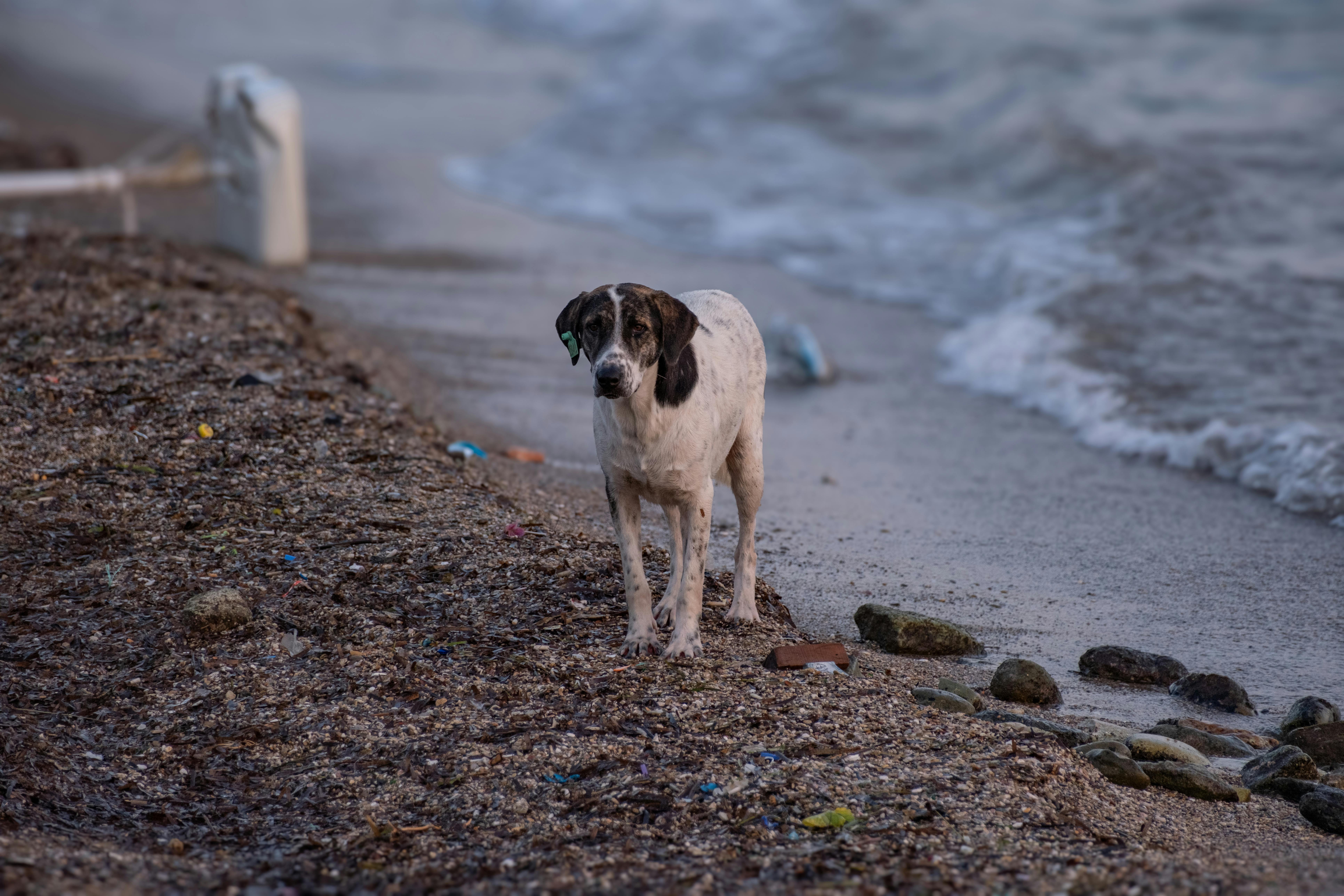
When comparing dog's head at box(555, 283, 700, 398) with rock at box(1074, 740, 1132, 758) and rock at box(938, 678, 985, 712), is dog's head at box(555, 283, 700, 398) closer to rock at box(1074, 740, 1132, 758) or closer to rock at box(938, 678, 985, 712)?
rock at box(938, 678, 985, 712)

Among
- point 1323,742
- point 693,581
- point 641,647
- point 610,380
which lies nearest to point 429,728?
point 641,647

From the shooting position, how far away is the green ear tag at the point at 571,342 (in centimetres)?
468

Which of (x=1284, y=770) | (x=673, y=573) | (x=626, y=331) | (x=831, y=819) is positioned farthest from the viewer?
(x=673, y=573)

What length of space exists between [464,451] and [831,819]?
4.04 metres

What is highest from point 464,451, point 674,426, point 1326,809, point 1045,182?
point 1045,182

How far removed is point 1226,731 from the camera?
4777mm

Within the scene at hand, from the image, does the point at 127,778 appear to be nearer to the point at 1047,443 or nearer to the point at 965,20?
the point at 1047,443

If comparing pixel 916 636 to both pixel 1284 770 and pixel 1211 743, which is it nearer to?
pixel 1211 743

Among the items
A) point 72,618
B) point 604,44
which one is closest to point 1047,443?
point 72,618

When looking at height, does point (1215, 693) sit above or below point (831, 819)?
above

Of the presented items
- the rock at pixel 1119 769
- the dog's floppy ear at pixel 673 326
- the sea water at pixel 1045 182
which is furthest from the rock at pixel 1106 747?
the sea water at pixel 1045 182

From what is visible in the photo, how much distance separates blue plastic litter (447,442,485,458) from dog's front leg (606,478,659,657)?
238cm

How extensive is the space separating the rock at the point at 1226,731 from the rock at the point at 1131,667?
11.6 inches

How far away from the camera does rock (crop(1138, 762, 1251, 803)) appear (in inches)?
165
